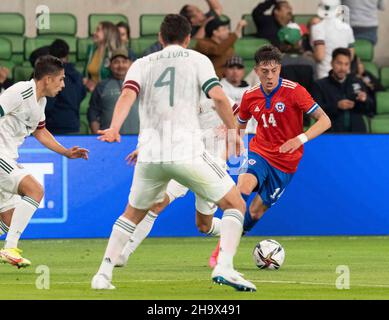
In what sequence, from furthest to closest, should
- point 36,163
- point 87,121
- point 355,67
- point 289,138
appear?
point 355,67 → point 87,121 → point 36,163 → point 289,138

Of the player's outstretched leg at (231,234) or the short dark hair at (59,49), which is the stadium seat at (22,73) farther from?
the player's outstretched leg at (231,234)

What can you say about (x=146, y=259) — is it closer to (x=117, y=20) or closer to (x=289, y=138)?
(x=289, y=138)

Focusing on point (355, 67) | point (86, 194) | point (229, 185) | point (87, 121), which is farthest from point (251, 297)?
point (355, 67)

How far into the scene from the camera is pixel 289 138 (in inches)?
527

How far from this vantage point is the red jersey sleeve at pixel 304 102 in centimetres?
1311

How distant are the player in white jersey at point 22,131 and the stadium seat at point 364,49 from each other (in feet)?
29.8

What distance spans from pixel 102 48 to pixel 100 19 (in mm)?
2334

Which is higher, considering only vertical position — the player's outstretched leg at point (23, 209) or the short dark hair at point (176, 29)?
the short dark hair at point (176, 29)

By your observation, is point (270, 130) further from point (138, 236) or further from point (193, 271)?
point (193, 271)

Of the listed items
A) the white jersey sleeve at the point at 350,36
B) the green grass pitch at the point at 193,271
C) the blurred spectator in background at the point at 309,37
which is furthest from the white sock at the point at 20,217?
the blurred spectator in background at the point at 309,37

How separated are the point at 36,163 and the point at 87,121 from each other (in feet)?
6.76

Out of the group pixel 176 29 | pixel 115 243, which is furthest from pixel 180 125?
pixel 115 243

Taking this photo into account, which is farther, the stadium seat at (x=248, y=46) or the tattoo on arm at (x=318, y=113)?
the stadium seat at (x=248, y=46)

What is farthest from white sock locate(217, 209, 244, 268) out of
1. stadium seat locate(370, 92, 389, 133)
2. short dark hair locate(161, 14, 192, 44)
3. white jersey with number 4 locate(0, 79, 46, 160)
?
stadium seat locate(370, 92, 389, 133)
